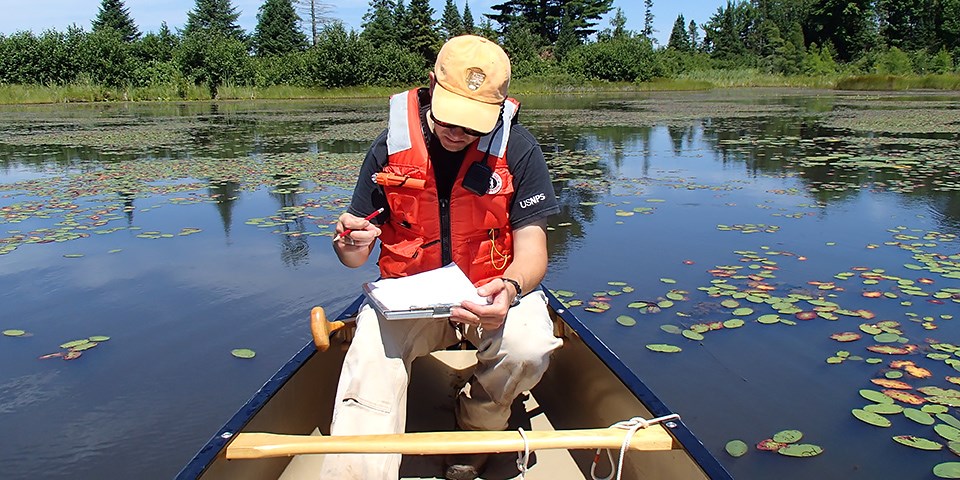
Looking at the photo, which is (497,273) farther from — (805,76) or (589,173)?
(805,76)

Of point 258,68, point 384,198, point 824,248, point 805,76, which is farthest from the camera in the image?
point 805,76

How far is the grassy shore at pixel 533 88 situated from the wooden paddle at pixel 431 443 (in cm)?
2966

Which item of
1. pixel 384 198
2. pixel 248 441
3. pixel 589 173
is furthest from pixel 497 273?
pixel 589 173

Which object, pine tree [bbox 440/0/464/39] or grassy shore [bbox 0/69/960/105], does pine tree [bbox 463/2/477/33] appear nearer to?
pine tree [bbox 440/0/464/39]

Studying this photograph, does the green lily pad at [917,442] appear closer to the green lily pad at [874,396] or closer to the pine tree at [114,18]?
the green lily pad at [874,396]

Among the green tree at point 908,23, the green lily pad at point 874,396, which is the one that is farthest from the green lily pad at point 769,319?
the green tree at point 908,23

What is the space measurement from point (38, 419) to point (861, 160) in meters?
9.18

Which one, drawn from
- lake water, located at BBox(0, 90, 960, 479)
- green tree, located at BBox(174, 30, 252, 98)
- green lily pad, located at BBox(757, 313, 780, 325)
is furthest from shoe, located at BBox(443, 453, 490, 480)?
green tree, located at BBox(174, 30, 252, 98)

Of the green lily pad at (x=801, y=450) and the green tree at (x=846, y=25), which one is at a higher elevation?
the green tree at (x=846, y=25)

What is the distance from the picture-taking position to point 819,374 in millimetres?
3039

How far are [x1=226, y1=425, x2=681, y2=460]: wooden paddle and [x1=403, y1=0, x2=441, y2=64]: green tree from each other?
1586 inches

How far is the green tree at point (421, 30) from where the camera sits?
40.7m

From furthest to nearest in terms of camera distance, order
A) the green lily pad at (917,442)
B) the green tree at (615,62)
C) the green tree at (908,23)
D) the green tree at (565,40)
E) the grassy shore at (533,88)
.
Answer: the green tree at (565,40)
the green tree at (908,23)
the green tree at (615,62)
the grassy shore at (533,88)
the green lily pad at (917,442)

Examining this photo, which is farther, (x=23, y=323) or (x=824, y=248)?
(x=824, y=248)
